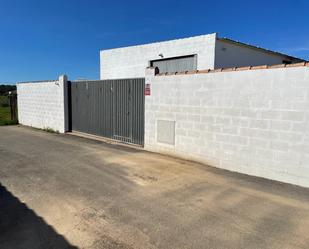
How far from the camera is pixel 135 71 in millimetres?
13352

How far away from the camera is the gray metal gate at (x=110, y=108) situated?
848 centimetres

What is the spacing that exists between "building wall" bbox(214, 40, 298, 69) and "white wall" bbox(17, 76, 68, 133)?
7.44m

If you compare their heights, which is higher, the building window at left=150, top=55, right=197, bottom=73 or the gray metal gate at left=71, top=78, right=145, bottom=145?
the building window at left=150, top=55, right=197, bottom=73

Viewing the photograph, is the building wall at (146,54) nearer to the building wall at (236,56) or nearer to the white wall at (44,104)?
the building wall at (236,56)

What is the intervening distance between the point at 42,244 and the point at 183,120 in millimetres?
4790

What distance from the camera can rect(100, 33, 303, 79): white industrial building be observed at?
32.7ft

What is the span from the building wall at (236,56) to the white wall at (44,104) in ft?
24.4

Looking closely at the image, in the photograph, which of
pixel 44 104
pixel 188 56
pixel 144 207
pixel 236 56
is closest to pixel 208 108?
pixel 144 207

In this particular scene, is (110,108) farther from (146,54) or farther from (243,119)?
(243,119)

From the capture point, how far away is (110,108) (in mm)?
9664

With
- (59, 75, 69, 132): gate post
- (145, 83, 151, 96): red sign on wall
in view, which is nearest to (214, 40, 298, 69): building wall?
(145, 83, 151, 96): red sign on wall

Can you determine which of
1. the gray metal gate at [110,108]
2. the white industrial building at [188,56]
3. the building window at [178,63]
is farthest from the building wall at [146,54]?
the gray metal gate at [110,108]

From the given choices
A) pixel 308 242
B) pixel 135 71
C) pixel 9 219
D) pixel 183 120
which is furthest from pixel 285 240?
pixel 135 71

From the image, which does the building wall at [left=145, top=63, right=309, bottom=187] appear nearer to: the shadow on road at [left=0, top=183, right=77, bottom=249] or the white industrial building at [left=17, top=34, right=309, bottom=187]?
the white industrial building at [left=17, top=34, right=309, bottom=187]
